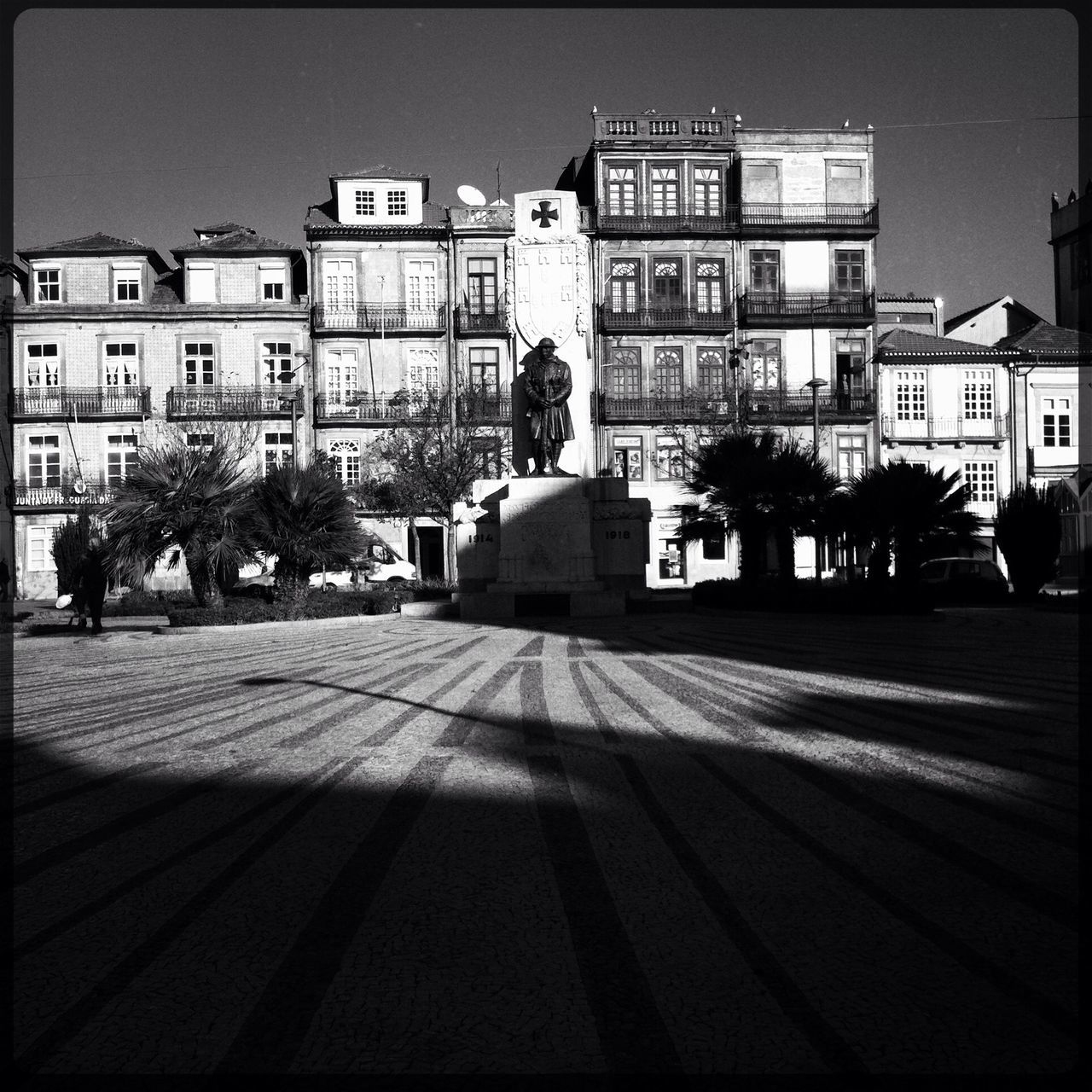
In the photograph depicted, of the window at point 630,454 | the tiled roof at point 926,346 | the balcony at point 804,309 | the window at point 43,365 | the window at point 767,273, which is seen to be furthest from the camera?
the tiled roof at point 926,346

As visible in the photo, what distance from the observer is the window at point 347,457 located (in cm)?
5519

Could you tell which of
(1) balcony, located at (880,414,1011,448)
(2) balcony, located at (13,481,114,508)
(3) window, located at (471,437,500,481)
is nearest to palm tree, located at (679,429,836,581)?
(3) window, located at (471,437,500,481)

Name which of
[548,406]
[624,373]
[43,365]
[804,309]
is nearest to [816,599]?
[548,406]

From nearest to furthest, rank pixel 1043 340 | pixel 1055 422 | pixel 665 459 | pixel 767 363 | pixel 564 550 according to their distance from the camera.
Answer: pixel 564 550, pixel 665 459, pixel 767 363, pixel 1055 422, pixel 1043 340

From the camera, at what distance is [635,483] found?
2223 inches

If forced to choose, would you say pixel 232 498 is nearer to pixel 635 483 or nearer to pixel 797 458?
pixel 797 458

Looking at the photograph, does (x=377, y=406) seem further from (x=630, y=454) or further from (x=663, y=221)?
(x=663, y=221)

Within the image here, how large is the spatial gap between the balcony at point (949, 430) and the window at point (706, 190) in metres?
13.2

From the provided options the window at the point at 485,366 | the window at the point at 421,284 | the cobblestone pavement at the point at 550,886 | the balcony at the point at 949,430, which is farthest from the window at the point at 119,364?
the cobblestone pavement at the point at 550,886

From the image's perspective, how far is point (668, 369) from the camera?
57.1 m

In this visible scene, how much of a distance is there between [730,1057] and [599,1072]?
1.28 feet

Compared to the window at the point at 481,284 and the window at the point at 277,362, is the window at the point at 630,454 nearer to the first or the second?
the window at the point at 481,284

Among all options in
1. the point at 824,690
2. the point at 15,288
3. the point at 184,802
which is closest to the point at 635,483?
the point at 15,288

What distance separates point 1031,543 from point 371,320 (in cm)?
3285
